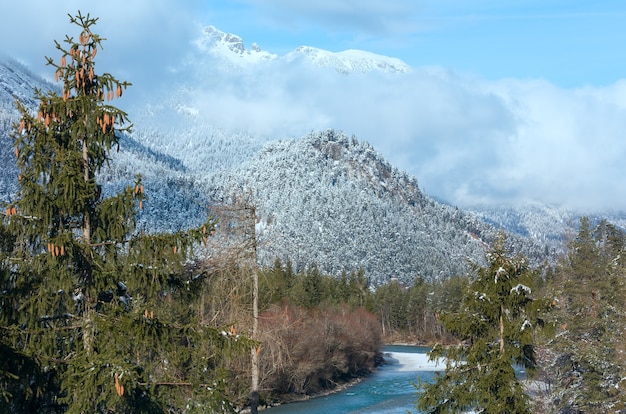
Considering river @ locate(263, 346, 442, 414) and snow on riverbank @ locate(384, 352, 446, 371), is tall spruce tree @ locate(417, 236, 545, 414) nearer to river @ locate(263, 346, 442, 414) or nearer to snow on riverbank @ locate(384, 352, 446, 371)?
river @ locate(263, 346, 442, 414)

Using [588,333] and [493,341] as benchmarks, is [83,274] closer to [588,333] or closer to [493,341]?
[493,341]

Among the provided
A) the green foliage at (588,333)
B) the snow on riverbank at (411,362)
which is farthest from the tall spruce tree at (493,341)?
the snow on riverbank at (411,362)

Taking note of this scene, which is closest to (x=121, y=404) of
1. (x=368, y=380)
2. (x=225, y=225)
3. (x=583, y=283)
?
(x=225, y=225)

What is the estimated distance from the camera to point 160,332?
1056 cm

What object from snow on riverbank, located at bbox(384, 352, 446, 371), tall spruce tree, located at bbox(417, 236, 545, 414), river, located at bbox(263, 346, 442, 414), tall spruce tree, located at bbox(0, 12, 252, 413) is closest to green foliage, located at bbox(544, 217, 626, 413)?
tall spruce tree, located at bbox(417, 236, 545, 414)

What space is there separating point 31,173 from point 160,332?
10.7ft

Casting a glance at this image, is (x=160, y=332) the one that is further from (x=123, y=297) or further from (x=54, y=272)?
(x=54, y=272)

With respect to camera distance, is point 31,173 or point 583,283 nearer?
point 31,173

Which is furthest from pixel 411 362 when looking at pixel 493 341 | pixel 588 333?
pixel 493 341

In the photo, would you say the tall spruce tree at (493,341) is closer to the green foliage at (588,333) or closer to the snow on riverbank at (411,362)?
the green foliage at (588,333)

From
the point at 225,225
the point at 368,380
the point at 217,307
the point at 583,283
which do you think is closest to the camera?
the point at 225,225

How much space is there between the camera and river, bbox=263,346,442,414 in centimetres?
5297

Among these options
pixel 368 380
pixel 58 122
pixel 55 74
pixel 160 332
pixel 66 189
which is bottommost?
pixel 368 380

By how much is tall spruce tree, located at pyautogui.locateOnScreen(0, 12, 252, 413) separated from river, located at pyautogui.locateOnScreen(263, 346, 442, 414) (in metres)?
32.8
